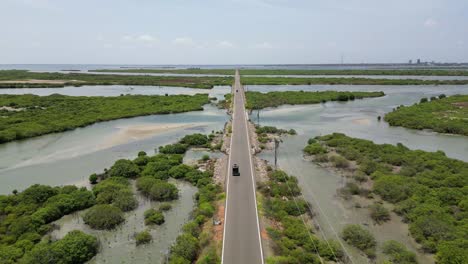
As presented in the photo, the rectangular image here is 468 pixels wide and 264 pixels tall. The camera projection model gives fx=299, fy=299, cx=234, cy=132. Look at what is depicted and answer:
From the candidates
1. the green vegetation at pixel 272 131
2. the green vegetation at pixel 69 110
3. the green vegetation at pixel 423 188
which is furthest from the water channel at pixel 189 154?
the green vegetation at pixel 69 110

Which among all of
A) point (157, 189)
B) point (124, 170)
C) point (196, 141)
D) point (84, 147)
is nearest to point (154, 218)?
point (157, 189)

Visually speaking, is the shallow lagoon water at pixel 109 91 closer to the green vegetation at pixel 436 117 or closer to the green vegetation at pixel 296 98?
the green vegetation at pixel 296 98

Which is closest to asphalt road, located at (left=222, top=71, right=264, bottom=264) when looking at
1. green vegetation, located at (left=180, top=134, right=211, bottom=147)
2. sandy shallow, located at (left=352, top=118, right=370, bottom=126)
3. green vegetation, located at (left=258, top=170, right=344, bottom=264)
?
green vegetation, located at (left=258, top=170, right=344, bottom=264)

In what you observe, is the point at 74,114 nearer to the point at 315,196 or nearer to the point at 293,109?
the point at 293,109

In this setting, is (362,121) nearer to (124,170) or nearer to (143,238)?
(124,170)

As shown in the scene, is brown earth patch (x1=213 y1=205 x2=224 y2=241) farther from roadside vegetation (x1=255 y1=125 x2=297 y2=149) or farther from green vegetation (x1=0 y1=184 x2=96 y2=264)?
roadside vegetation (x1=255 y1=125 x2=297 y2=149)

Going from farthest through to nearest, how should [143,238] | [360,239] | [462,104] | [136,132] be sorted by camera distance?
[462,104], [136,132], [143,238], [360,239]
